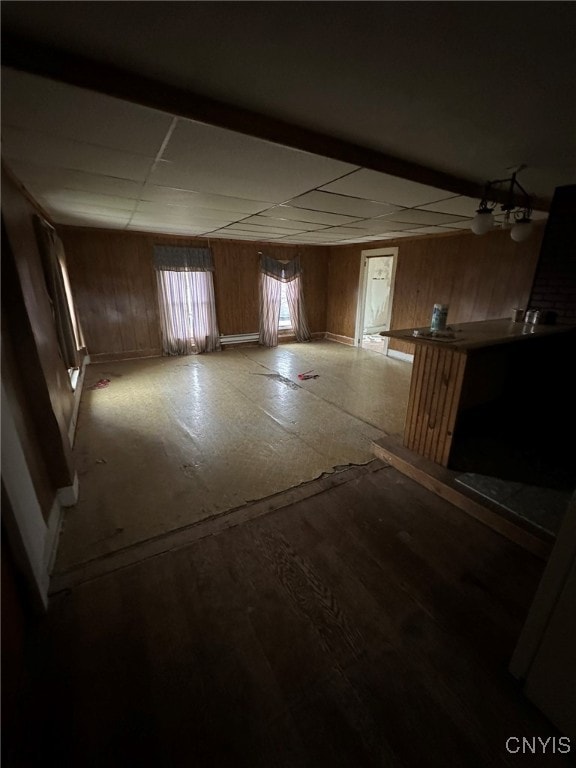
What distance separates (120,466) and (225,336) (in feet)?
13.4

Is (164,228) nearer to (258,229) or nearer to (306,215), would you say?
(258,229)

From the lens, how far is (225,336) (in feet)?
20.4

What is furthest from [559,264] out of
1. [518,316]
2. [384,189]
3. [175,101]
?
[175,101]

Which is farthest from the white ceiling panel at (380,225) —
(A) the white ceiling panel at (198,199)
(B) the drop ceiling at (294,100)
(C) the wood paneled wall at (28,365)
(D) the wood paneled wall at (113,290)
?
(D) the wood paneled wall at (113,290)

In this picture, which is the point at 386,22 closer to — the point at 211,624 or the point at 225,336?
the point at 211,624

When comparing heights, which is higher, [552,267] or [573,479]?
[552,267]

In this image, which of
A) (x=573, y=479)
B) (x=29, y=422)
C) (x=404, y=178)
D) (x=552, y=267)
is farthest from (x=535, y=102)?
(x=29, y=422)

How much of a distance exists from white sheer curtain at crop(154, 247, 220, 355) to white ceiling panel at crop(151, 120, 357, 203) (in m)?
3.11

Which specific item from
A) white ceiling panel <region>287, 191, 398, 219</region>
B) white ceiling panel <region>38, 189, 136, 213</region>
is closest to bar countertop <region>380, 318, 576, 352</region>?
white ceiling panel <region>287, 191, 398, 219</region>

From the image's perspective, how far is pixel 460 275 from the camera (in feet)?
15.5

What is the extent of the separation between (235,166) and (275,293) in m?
4.52

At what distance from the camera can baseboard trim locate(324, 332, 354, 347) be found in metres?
6.86

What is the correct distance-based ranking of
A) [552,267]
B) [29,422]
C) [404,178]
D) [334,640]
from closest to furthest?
[334,640] → [29,422] → [404,178] → [552,267]

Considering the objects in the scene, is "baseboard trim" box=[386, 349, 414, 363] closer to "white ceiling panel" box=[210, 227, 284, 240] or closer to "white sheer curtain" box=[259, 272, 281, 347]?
"white sheer curtain" box=[259, 272, 281, 347]
